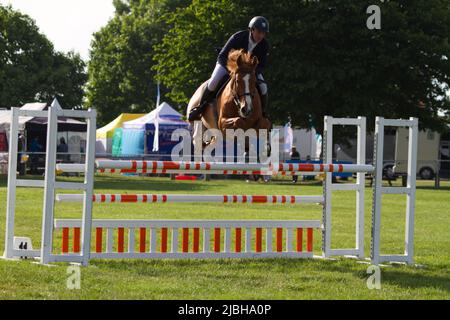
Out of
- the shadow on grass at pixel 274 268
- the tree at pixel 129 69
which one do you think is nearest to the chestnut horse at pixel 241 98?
the shadow on grass at pixel 274 268

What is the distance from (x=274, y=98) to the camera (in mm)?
35000

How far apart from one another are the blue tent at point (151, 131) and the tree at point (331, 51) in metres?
1.40

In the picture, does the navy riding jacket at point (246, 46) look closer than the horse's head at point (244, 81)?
No

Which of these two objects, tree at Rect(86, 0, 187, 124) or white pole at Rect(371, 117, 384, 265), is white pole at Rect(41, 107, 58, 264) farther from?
tree at Rect(86, 0, 187, 124)

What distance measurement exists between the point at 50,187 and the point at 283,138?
106 ft

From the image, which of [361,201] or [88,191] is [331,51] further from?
[88,191]

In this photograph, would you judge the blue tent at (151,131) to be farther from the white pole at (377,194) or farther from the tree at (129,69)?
the white pole at (377,194)

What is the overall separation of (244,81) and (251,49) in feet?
2.03

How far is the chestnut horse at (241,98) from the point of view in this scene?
992cm

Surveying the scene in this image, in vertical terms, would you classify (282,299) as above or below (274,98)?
below

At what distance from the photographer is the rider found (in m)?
10.3

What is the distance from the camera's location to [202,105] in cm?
1105
